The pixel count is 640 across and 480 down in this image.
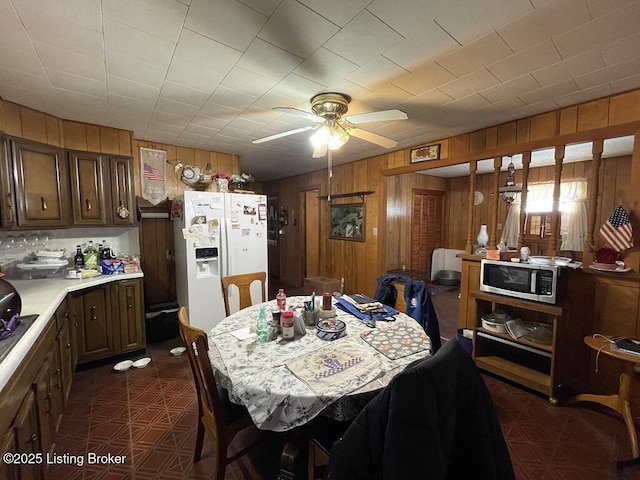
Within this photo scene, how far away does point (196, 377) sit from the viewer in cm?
141

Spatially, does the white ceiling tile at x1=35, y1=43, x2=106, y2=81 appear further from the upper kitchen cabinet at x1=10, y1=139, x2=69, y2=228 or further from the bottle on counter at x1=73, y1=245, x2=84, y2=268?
the bottle on counter at x1=73, y1=245, x2=84, y2=268

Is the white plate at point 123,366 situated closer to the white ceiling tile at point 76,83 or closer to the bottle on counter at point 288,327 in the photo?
the bottle on counter at point 288,327

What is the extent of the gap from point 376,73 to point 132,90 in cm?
175

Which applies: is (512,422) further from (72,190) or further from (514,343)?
(72,190)

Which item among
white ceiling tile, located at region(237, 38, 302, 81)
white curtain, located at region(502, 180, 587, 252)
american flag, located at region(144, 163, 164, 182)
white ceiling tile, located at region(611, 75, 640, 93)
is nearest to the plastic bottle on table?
white ceiling tile, located at region(237, 38, 302, 81)

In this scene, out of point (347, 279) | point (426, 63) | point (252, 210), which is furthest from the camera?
point (347, 279)

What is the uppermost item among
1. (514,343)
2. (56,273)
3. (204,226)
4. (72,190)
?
(72,190)

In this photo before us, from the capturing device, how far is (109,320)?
104 inches

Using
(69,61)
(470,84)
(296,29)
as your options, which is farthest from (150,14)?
(470,84)

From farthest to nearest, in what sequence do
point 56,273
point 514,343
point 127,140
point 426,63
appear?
point 127,140 → point 56,273 → point 514,343 → point 426,63

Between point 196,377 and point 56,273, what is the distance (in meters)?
2.21

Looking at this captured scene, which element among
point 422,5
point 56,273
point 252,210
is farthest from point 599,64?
point 56,273

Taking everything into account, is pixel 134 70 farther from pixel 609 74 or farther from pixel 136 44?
pixel 609 74

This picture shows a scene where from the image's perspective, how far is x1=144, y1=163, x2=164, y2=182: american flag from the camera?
333 cm
